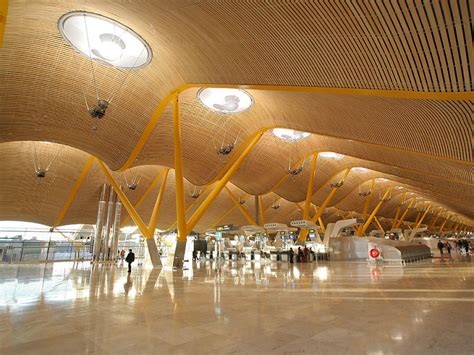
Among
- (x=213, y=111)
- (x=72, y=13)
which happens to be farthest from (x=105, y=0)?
(x=213, y=111)

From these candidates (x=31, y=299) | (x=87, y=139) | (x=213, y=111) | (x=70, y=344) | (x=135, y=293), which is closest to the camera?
(x=70, y=344)

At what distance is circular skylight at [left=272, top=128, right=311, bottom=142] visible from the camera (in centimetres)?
2597

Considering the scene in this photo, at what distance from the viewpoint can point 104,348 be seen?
368cm

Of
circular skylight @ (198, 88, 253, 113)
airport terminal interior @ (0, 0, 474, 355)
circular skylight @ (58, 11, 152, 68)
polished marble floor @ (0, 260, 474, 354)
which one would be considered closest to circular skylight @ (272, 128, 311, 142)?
airport terminal interior @ (0, 0, 474, 355)

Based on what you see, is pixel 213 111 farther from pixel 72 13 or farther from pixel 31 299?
pixel 31 299

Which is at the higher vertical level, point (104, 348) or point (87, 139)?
point (87, 139)

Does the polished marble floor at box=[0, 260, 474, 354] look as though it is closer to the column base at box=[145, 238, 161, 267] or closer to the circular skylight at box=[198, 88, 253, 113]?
the column base at box=[145, 238, 161, 267]

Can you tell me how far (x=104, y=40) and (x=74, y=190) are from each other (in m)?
22.4

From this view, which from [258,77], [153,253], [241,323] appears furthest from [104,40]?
[153,253]

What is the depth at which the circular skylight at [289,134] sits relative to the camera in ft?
85.2

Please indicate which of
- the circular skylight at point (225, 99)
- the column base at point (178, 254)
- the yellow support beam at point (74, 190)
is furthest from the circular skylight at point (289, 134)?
the yellow support beam at point (74, 190)

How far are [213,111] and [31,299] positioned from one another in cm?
1594

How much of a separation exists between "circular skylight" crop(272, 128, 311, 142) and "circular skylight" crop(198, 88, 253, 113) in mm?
6287

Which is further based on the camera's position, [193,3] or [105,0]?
[105,0]
